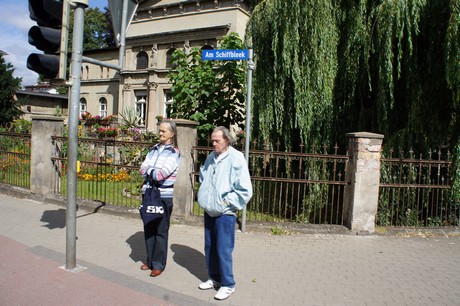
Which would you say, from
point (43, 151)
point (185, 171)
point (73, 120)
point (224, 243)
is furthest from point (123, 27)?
point (43, 151)

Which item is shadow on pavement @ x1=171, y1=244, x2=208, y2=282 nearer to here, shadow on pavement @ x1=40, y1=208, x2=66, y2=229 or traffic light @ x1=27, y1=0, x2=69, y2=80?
shadow on pavement @ x1=40, y1=208, x2=66, y2=229

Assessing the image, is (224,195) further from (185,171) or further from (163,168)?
(185,171)

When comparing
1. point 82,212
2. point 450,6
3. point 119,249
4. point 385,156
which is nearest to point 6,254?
point 119,249

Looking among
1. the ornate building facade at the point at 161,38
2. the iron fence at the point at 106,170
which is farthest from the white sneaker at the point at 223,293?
the ornate building facade at the point at 161,38

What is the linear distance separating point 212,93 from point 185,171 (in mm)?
3119

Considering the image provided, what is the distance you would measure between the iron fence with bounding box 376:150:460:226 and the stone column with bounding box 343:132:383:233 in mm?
255

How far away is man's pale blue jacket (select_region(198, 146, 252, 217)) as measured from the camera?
3.79 meters

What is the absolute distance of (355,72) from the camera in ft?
24.0

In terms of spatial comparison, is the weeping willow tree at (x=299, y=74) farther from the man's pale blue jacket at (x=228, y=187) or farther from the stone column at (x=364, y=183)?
the man's pale blue jacket at (x=228, y=187)

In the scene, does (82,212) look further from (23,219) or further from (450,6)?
(450,6)

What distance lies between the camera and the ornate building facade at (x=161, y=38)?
25.1 m

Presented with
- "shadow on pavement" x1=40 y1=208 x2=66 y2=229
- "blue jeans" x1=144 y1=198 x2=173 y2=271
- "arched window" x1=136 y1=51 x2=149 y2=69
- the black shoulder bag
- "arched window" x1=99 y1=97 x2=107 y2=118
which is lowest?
"shadow on pavement" x1=40 y1=208 x2=66 y2=229

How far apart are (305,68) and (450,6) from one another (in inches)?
103

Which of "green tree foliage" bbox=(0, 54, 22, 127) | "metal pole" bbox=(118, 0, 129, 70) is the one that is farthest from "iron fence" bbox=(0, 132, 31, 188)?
"green tree foliage" bbox=(0, 54, 22, 127)
